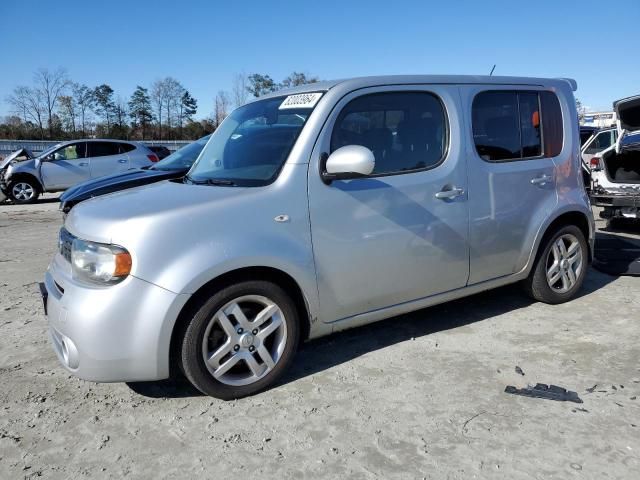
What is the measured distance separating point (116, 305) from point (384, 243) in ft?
5.47

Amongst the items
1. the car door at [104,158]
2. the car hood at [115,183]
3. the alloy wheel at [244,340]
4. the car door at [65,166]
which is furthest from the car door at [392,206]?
the car door at [65,166]

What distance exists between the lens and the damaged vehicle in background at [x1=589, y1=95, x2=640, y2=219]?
24.3 ft

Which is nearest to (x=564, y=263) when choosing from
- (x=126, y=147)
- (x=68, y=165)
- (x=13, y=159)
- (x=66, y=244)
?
(x=66, y=244)

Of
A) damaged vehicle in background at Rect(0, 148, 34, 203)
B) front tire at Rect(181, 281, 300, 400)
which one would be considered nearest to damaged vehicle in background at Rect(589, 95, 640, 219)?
front tire at Rect(181, 281, 300, 400)

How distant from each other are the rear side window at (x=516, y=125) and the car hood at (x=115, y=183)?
14.8 ft

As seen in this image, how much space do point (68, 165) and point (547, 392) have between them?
561 inches

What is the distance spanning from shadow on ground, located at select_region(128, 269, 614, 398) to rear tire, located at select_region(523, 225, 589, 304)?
0.76 feet

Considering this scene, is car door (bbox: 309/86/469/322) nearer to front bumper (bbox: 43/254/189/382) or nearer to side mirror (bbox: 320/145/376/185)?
side mirror (bbox: 320/145/376/185)

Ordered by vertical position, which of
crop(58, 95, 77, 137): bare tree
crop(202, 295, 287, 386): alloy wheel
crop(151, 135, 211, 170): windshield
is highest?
crop(58, 95, 77, 137): bare tree

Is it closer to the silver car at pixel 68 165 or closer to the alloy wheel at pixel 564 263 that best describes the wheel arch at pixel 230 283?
the alloy wheel at pixel 564 263

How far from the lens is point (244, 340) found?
295 cm

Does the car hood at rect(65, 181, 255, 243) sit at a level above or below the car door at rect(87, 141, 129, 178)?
below

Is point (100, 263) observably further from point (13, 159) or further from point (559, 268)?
point (13, 159)

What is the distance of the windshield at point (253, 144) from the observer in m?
3.21
